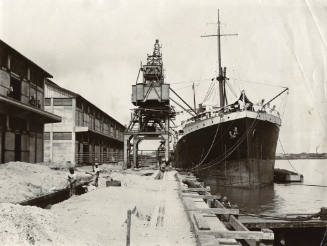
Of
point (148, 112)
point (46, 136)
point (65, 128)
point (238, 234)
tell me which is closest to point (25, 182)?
point (238, 234)

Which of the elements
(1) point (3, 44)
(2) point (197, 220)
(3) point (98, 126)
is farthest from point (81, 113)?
(2) point (197, 220)

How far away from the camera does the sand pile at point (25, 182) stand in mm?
12922

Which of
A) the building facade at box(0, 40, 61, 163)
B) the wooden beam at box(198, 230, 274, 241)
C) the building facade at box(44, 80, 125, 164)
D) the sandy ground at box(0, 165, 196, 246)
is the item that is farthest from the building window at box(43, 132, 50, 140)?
the wooden beam at box(198, 230, 274, 241)

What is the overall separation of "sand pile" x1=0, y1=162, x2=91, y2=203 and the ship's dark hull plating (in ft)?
37.0

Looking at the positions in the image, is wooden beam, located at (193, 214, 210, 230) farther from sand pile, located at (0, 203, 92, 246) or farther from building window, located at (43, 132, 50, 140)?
Result: building window, located at (43, 132, 50, 140)

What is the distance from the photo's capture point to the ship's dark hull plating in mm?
25562

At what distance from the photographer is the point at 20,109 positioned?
20281 millimetres

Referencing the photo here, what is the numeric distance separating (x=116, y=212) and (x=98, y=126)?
34364 mm

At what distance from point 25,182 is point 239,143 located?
15178mm

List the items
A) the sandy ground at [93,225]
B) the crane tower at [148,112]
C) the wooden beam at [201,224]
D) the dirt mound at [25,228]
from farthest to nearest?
the crane tower at [148,112]
the wooden beam at [201,224]
the sandy ground at [93,225]
the dirt mound at [25,228]

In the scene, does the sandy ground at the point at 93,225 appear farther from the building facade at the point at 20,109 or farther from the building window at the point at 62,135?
the building window at the point at 62,135

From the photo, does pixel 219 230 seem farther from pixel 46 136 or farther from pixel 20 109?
pixel 46 136

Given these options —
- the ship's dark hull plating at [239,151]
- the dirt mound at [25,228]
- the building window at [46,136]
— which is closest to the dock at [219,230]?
the dirt mound at [25,228]

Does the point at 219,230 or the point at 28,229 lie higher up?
the point at 28,229
